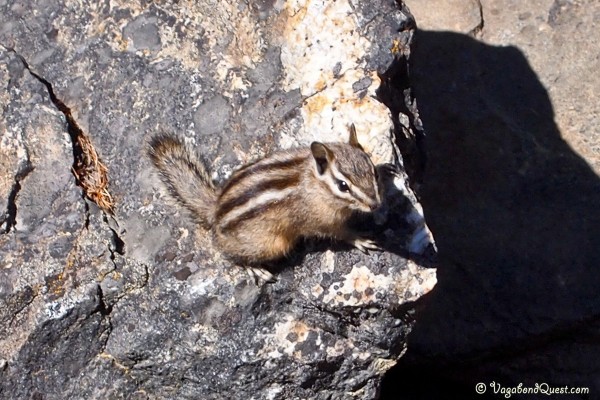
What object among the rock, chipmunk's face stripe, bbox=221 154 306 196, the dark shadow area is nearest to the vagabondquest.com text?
the dark shadow area

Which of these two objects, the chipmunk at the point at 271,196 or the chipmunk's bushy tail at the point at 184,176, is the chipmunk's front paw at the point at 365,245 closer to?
the chipmunk at the point at 271,196

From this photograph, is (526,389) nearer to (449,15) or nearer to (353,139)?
(353,139)

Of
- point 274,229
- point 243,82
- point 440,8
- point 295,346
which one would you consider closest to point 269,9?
point 243,82

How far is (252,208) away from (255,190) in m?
0.12

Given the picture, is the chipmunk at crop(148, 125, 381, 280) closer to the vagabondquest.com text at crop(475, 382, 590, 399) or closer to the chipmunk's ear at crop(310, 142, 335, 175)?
the chipmunk's ear at crop(310, 142, 335, 175)

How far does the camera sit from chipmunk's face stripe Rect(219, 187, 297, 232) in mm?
5066

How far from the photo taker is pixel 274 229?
205 inches

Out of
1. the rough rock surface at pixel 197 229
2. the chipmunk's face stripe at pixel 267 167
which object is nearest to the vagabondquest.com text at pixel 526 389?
the rough rock surface at pixel 197 229

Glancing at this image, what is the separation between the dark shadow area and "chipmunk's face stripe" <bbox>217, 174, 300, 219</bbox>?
64.1 inches

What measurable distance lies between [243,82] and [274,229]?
0.93 metres

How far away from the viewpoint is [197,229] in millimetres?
5281

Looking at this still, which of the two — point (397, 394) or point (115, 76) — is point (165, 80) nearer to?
point (115, 76)

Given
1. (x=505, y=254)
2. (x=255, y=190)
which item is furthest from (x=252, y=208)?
(x=505, y=254)

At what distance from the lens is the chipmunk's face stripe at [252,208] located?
507cm
